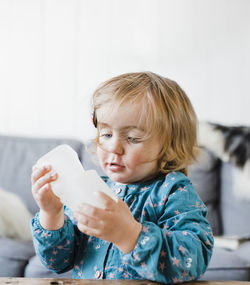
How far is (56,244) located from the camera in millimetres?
827

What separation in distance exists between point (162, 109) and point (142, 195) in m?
0.19

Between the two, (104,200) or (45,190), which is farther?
(45,190)

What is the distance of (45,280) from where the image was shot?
628 millimetres

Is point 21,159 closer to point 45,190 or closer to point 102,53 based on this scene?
point 102,53

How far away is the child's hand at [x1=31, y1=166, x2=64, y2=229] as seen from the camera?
2.27 feet

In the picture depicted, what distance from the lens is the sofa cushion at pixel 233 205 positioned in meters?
2.02

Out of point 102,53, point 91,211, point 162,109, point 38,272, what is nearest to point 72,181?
point 91,211

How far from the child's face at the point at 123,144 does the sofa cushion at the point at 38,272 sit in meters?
0.83

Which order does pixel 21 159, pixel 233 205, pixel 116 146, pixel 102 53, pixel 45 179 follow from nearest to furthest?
pixel 45 179 → pixel 116 146 → pixel 233 205 → pixel 21 159 → pixel 102 53

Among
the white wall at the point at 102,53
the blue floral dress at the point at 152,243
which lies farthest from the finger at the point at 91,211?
the white wall at the point at 102,53

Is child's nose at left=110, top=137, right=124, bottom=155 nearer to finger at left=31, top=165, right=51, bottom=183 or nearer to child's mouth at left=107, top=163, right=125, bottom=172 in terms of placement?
child's mouth at left=107, top=163, right=125, bottom=172

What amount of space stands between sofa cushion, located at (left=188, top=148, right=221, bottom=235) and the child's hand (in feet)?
4.46

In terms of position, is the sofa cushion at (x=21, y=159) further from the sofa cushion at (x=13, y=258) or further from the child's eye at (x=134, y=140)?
the child's eye at (x=134, y=140)

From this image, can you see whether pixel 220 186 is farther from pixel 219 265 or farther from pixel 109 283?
pixel 109 283
